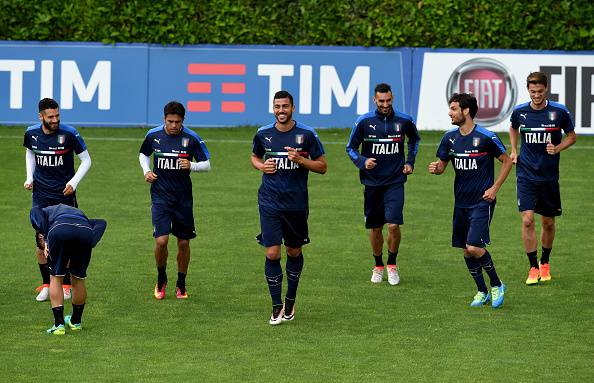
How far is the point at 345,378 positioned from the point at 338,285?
425 centimetres

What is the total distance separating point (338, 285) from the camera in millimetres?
15305

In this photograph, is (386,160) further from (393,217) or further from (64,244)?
(64,244)

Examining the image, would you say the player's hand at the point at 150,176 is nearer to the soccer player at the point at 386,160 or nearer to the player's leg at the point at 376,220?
the soccer player at the point at 386,160

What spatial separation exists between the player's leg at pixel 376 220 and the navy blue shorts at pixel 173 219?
7.44ft

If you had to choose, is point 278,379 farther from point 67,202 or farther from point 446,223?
point 446,223

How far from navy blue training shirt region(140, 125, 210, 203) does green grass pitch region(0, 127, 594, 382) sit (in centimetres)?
117

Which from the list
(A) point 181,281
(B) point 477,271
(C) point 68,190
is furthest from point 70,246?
(B) point 477,271


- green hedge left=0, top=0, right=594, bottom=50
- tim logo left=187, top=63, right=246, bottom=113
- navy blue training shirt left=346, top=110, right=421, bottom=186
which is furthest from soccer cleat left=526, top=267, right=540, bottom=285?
green hedge left=0, top=0, right=594, bottom=50

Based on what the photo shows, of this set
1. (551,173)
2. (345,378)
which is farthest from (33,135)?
(551,173)

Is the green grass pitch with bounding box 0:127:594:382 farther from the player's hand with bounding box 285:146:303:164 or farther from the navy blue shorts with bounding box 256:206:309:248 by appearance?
the player's hand with bounding box 285:146:303:164

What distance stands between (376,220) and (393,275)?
66 centimetres

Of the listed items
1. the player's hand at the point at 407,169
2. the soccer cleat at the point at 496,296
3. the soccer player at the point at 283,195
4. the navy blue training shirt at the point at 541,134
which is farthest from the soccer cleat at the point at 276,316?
the navy blue training shirt at the point at 541,134

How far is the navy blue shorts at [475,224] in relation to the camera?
44.9ft

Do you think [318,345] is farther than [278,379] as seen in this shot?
Yes
